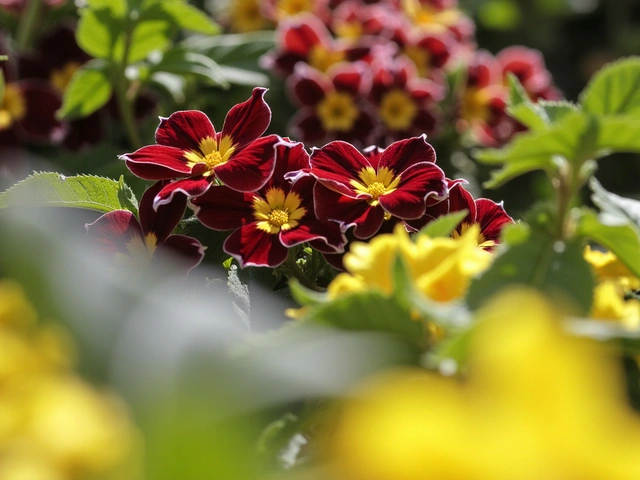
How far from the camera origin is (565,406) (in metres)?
0.19

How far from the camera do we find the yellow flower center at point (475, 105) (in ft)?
3.89

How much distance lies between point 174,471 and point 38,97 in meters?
0.91

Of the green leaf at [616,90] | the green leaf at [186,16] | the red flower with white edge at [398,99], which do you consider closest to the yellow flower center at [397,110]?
the red flower with white edge at [398,99]

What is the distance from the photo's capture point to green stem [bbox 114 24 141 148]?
92 centimetres

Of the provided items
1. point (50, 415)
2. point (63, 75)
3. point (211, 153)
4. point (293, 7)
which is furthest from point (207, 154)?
point (293, 7)

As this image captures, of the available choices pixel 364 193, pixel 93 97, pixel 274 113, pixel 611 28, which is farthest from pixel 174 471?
pixel 611 28

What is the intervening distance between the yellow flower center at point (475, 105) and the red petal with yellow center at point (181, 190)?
0.74 metres

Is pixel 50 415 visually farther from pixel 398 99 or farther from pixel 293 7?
pixel 293 7

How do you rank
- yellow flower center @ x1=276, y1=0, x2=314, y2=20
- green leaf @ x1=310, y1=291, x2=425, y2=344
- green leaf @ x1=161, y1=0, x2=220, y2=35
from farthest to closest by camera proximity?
yellow flower center @ x1=276, y1=0, x2=314, y2=20 < green leaf @ x1=161, y1=0, x2=220, y2=35 < green leaf @ x1=310, y1=291, x2=425, y2=344

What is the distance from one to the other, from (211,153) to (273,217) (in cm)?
7

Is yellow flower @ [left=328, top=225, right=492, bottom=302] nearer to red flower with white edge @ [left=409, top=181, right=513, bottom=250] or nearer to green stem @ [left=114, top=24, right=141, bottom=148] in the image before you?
red flower with white edge @ [left=409, top=181, right=513, bottom=250]

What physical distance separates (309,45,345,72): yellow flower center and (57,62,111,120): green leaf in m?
0.30

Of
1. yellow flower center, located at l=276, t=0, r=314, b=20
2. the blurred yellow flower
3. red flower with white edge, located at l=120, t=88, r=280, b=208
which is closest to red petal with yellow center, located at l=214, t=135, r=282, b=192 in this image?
red flower with white edge, located at l=120, t=88, r=280, b=208

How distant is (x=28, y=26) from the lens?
3.70 ft
